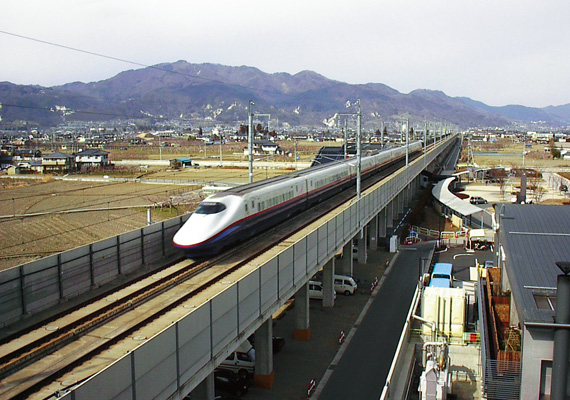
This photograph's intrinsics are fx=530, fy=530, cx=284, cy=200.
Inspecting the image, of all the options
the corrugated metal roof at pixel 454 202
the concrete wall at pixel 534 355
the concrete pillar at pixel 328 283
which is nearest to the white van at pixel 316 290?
the concrete pillar at pixel 328 283

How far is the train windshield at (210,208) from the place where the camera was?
21.5m

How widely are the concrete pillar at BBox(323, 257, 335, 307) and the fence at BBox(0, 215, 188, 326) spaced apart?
803 cm

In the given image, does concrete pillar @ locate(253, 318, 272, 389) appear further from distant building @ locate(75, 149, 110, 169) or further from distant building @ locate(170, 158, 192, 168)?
distant building @ locate(75, 149, 110, 169)

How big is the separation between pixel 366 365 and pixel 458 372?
133 inches

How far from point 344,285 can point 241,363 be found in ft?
36.1

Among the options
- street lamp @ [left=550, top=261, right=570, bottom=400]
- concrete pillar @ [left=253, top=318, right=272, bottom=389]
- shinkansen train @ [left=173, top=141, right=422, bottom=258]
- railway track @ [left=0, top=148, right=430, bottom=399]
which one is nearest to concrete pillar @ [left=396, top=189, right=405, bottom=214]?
shinkansen train @ [left=173, top=141, right=422, bottom=258]

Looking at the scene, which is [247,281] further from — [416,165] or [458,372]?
[416,165]

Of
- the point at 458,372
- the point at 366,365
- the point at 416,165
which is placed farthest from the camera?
the point at 416,165

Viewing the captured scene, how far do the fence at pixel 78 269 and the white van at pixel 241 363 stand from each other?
455 cm

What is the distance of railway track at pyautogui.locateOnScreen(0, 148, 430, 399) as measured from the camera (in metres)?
11.3

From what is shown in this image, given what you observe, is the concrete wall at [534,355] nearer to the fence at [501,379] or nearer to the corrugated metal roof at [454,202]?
the fence at [501,379]

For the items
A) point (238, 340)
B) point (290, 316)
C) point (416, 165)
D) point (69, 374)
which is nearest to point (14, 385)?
point (69, 374)

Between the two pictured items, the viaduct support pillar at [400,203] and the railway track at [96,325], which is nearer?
the railway track at [96,325]

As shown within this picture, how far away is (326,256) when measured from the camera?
74.8 ft
